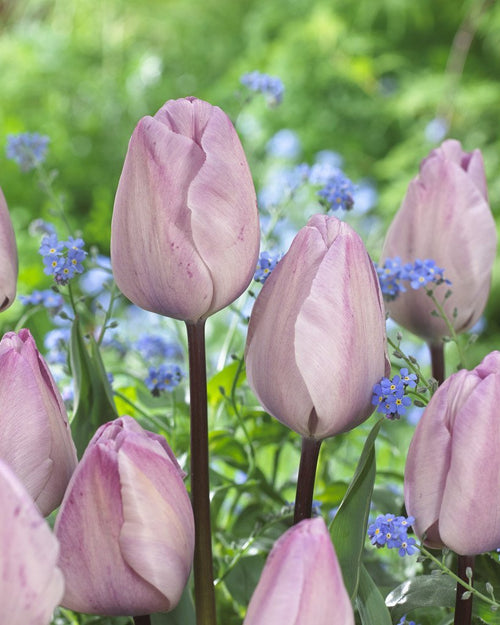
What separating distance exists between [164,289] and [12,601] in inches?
4.9

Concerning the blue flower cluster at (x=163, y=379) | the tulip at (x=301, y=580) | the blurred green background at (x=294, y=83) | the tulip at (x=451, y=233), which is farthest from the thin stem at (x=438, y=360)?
the blurred green background at (x=294, y=83)

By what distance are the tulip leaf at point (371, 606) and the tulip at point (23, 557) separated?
117 mm

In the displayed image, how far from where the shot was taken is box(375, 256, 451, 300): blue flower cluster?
0.42m

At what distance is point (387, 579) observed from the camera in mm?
474

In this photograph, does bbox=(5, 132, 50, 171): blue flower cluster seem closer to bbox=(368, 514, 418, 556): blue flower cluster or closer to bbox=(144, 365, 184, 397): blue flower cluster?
bbox=(144, 365, 184, 397): blue flower cluster

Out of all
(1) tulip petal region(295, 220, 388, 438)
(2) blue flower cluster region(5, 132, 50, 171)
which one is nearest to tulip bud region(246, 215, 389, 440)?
(1) tulip petal region(295, 220, 388, 438)

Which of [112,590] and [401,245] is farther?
[401,245]

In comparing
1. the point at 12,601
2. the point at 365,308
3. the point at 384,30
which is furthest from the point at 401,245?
the point at 384,30

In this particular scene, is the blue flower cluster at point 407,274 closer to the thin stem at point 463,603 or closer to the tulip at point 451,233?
the tulip at point 451,233

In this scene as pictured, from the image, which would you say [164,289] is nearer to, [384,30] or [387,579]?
[387,579]

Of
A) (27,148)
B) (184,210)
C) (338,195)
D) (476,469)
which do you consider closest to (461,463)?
(476,469)

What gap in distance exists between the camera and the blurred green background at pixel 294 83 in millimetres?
2121

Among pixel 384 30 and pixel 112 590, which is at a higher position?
pixel 384 30

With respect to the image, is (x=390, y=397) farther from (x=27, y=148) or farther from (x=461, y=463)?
(x=27, y=148)
